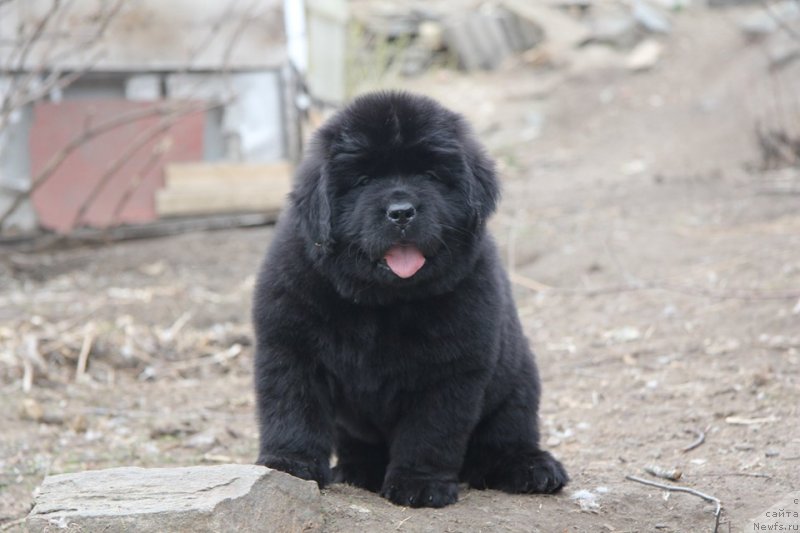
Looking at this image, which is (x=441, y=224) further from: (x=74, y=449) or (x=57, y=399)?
(x=57, y=399)

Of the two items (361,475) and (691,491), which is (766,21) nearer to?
(691,491)

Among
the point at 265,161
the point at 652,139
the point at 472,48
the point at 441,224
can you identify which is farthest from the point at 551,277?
the point at 472,48

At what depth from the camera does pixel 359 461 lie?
408 cm

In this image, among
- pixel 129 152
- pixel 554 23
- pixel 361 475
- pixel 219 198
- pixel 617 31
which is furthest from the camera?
pixel 554 23

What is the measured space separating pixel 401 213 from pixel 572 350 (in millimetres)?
3130

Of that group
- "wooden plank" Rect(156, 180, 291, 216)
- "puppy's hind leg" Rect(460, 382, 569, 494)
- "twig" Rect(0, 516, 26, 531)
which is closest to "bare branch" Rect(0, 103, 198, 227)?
"wooden plank" Rect(156, 180, 291, 216)

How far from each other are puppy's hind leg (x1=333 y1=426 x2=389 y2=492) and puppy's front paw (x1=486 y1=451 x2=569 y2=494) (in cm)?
42

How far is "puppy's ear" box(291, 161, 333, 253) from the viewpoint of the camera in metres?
3.68

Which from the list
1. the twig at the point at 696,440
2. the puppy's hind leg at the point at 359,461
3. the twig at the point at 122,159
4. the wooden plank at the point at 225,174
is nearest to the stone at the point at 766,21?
the wooden plank at the point at 225,174

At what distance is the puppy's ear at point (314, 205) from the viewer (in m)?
3.68

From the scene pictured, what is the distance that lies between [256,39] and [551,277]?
4069mm

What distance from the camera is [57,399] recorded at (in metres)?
5.79

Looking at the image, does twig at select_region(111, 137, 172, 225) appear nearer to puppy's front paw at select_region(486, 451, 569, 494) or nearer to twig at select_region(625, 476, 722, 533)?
puppy's front paw at select_region(486, 451, 569, 494)

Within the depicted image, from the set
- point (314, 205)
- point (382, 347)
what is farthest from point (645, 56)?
point (382, 347)
